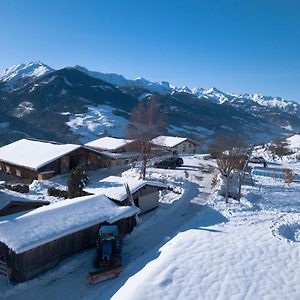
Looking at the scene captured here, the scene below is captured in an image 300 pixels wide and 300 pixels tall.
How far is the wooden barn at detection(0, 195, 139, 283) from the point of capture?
15.4 m

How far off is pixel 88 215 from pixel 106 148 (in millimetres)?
32600

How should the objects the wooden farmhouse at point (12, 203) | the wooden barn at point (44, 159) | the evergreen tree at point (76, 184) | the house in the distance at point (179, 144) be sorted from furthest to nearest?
the house in the distance at point (179, 144), the wooden barn at point (44, 159), the evergreen tree at point (76, 184), the wooden farmhouse at point (12, 203)

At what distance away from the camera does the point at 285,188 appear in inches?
→ 1334

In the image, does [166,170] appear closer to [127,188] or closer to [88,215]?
[127,188]

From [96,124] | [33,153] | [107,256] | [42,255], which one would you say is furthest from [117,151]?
[96,124]

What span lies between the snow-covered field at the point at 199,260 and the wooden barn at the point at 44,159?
49.6 ft

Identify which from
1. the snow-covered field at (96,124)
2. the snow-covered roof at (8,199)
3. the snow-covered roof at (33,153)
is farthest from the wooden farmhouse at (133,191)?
the snow-covered field at (96,124)

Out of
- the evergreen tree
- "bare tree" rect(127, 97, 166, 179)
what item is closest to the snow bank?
the evergreen tree

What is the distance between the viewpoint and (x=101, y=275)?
1541 cm

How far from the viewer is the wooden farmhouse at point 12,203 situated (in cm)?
2031

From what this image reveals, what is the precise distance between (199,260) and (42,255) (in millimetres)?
7599

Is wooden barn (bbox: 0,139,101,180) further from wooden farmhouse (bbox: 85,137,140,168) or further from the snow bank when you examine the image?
the snow bank

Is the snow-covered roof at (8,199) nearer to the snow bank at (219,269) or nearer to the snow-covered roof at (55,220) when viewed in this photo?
the snow-covered roof at (55,220)

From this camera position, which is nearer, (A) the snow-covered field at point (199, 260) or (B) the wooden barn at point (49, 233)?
(A) the snow-covered field at point (199, 260)
